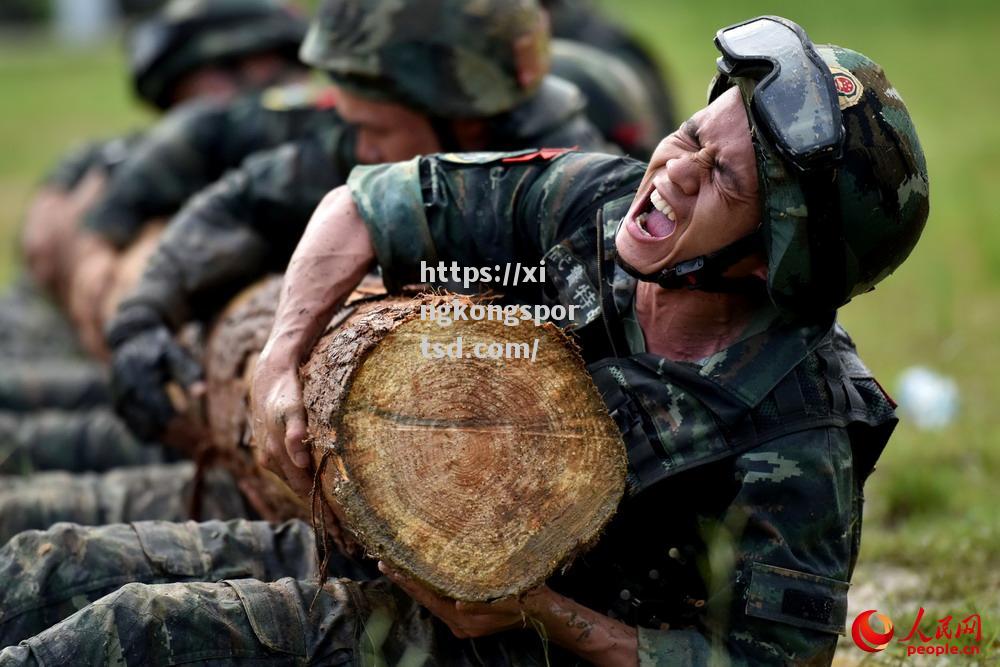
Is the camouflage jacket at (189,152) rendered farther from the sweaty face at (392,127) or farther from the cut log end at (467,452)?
the cut log end at (467,452)

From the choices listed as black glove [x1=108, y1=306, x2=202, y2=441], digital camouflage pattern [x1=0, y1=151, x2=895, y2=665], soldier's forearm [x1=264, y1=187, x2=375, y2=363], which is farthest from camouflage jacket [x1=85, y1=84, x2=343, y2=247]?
digital camouflage pattern [x1=0, y1=151, x2=895, y2=665]

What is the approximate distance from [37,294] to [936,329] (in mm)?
4708

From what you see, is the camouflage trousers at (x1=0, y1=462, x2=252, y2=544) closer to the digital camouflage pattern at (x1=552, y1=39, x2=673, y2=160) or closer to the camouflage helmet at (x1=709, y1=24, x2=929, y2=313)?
the camouflage helmet at (x1=709, y1=24, x2=929, y2=313)

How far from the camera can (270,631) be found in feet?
9.14

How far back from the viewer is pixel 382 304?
3.06 meters

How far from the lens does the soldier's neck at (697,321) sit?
2.83 metres

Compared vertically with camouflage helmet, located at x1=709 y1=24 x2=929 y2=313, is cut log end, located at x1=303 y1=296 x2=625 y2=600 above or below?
below

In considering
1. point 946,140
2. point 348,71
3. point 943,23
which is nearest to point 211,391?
point 348,71

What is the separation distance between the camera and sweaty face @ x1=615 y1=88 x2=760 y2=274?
265 cm

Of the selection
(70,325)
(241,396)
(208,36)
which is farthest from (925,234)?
(241,396)

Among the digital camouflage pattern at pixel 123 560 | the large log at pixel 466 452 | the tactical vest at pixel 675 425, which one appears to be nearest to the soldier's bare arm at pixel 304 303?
the large log at pixel 466 452

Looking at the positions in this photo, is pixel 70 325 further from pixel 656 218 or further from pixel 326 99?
pixel 656 218

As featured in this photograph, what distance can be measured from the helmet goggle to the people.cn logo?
4.67ft

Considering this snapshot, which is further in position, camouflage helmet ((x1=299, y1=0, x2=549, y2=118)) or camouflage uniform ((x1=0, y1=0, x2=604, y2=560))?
camouflage uniform ((x1=0, y1=0, x2=604, y2=560))
